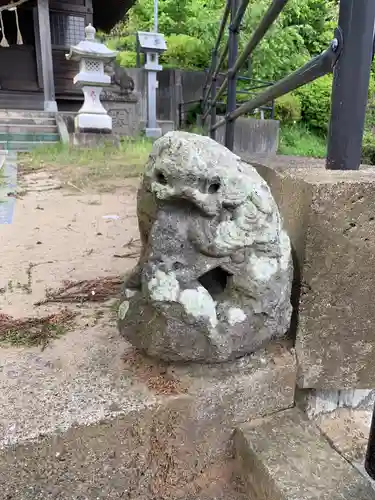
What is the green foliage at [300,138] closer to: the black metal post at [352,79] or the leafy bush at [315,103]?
the leafy bush at [315,103]

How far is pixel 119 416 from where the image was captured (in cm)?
78

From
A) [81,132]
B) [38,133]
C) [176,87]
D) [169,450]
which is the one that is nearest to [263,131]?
[81,132]

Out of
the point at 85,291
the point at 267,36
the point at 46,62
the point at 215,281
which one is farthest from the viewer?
the point at 46,62

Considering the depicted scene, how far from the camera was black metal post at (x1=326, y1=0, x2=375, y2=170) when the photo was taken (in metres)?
0.87

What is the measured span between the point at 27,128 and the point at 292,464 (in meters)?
7.16

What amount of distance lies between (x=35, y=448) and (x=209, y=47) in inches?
408

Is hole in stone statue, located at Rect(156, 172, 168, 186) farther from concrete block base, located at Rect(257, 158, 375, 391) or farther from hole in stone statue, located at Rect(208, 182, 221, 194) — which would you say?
concrete block base, located at Rect(257, 158, 375, 391)

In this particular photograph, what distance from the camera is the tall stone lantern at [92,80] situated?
6492 mm

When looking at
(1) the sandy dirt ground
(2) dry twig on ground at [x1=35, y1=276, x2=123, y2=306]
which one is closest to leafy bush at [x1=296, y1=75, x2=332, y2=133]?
(1) the sandy dirt ground

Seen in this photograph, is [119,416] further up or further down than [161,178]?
further down

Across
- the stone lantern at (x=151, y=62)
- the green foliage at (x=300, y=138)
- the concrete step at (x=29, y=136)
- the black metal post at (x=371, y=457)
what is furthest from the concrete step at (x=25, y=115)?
the black metal post at (x=371, y=457)

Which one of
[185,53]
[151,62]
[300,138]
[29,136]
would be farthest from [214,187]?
[185,53]

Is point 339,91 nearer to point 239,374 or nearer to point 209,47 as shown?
point 239,374

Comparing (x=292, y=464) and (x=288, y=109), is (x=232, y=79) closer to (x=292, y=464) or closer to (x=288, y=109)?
(x=292, y=464)
